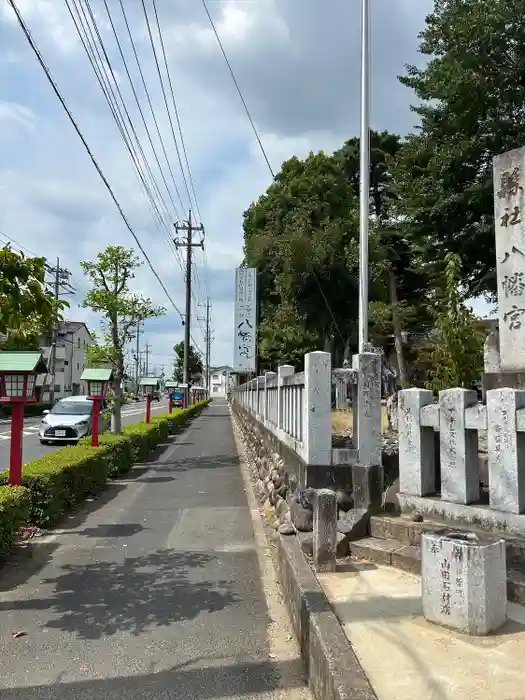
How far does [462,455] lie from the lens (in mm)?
4871

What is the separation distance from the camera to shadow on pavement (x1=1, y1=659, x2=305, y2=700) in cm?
364

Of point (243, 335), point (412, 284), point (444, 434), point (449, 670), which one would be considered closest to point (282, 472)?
point (444, 434)

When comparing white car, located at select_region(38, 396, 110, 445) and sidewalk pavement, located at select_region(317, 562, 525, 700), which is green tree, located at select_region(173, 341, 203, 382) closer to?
white car, located at select_region(38, 396, 110, 445)

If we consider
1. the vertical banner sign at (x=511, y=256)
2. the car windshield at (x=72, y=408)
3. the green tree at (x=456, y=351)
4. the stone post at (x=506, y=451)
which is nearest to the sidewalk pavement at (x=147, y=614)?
the stone post at (x=506, y=451)

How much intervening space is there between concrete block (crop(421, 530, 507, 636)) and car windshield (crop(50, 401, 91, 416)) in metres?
17.4

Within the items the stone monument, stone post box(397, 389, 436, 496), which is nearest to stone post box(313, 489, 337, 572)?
stone post box(397, 389, 436, 496)

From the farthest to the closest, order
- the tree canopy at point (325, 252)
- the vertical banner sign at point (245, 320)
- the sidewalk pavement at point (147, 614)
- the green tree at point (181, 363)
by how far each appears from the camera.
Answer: the green tree at point (181, 363)
the tree canopy at point (325, 252)
the vertical banner sign at point (245, 320)
the sidewalk pavement at point (147, 614)

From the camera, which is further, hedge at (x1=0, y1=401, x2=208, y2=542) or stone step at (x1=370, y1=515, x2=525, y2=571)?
hedge at (x1=0, y1=401, x2=208, y2=542)

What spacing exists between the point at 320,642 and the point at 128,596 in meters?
2.61

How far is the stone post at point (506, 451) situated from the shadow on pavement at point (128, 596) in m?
2.64

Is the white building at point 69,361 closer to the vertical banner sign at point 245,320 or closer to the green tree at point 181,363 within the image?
the green tree at point 181,363

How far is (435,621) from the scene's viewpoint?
3895 millimetres

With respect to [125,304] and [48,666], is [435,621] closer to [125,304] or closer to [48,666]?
[48,666]

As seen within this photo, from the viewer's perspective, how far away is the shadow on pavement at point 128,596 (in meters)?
4.82
